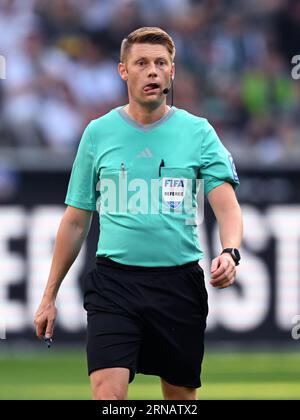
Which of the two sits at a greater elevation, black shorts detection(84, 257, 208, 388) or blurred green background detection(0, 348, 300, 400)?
black shorts detection(84, 257, 208, 388)

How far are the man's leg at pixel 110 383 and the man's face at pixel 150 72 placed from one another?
56.0 inches

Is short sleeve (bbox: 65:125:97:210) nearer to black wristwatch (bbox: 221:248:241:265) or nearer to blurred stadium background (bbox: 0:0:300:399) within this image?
black wristwatch (bbox: 221:248:241:265)

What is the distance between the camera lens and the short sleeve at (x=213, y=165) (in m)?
6.74

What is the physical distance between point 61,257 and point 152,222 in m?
0.57

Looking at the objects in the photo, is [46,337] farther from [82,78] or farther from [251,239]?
[82,78]

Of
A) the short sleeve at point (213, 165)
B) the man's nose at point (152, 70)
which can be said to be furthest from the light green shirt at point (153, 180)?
the man's nose at point (152, 70)

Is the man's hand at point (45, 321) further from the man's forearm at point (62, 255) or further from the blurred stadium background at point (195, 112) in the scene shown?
the blurred stadium background at point (195, 112)

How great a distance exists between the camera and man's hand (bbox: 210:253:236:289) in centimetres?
620

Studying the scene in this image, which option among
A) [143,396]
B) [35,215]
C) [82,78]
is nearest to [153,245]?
[143,396]

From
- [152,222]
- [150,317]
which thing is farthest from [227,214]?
[150,317]

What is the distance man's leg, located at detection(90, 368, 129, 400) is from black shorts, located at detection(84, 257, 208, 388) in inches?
2.8

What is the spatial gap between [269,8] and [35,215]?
561cm

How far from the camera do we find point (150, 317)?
673cm

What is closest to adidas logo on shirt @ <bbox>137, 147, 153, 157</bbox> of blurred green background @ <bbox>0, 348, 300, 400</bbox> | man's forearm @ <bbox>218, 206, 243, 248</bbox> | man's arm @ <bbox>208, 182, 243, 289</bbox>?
man's arm @ <bbox>208, 182, 243, 289</bbox>
